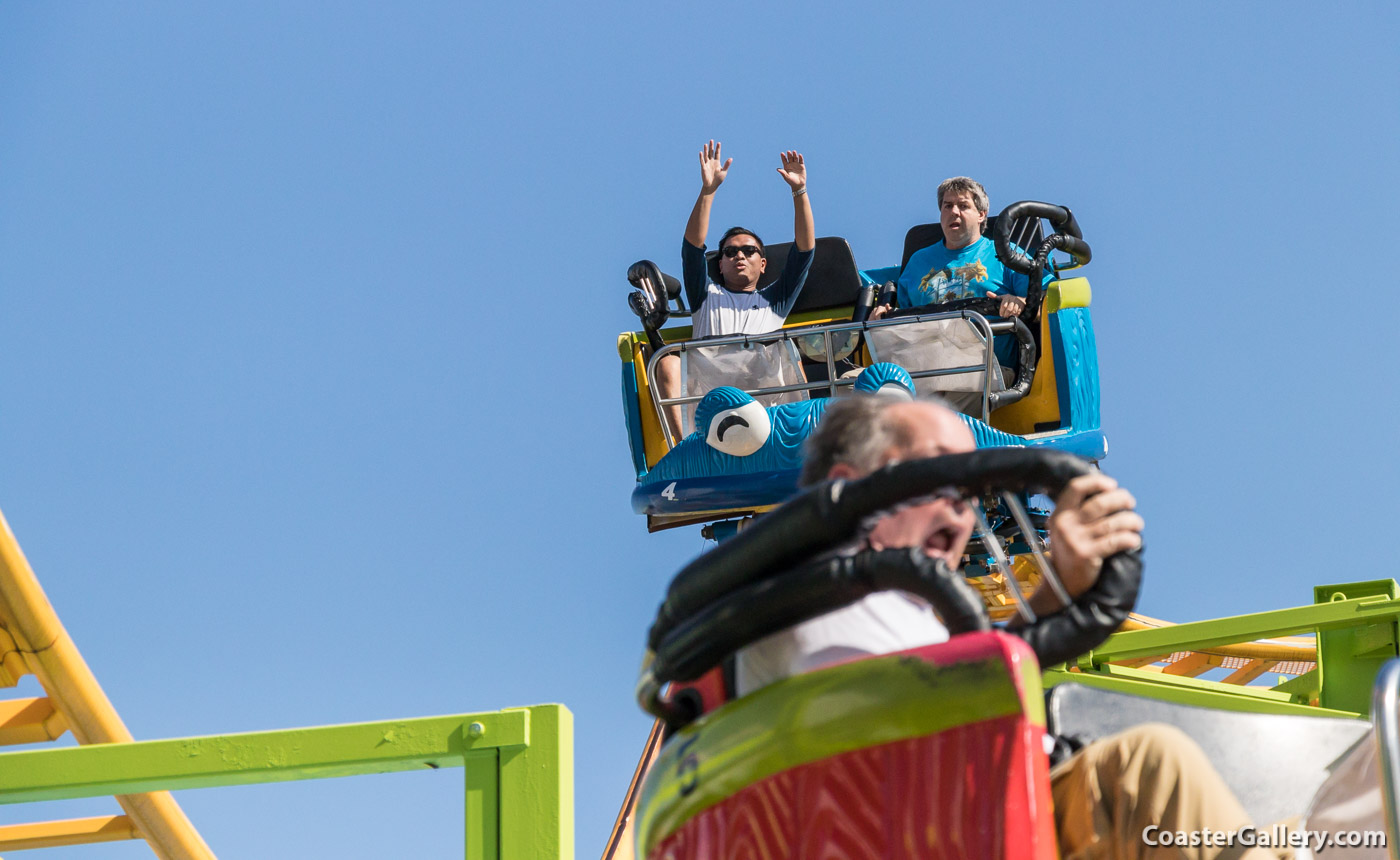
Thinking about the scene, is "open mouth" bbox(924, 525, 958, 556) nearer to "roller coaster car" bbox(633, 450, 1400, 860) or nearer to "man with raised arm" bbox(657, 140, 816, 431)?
"roller coaster car" bbox(633, 450, 1400, 860)

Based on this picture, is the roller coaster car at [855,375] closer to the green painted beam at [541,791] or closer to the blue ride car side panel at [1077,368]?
the blue ride car side panel at [1077,368]

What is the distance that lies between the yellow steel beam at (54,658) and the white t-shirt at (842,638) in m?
2.88

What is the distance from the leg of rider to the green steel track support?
3.28m

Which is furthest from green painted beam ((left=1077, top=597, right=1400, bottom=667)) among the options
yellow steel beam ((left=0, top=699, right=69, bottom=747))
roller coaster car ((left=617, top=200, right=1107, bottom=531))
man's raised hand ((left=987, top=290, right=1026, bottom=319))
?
yellow steel beam ((left=0, top=699, right=69, bottom=747))

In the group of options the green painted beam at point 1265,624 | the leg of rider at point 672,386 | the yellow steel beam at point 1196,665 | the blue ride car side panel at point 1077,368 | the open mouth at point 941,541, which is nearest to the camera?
the open mouth at point 941,541

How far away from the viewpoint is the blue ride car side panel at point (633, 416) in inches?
243

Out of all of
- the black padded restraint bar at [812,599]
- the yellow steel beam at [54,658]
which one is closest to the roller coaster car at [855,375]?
the yellow steel beam at [54,658]

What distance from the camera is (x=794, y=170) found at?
615cm

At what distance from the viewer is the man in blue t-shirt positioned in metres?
5.90

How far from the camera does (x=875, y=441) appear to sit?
169 cm

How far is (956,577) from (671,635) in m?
0.34

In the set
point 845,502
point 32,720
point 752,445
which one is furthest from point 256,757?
point 752,445

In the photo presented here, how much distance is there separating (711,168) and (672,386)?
954 mm

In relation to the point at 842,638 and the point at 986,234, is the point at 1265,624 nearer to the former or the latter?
the point at 842,638
